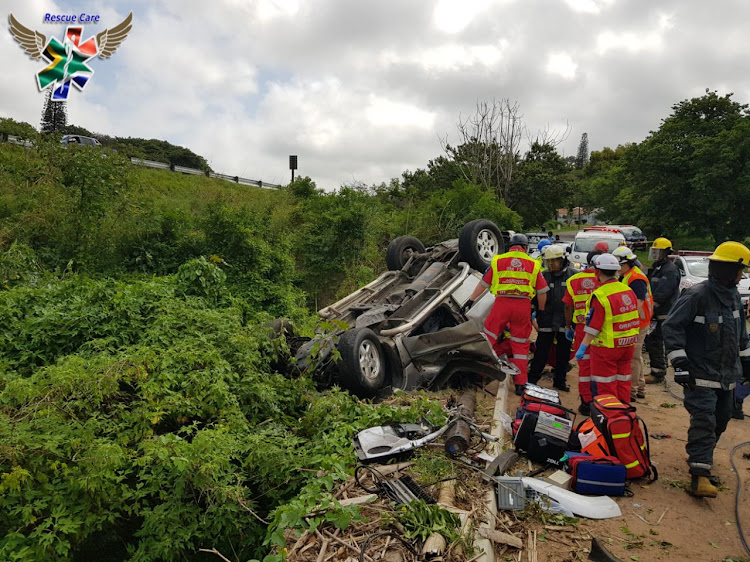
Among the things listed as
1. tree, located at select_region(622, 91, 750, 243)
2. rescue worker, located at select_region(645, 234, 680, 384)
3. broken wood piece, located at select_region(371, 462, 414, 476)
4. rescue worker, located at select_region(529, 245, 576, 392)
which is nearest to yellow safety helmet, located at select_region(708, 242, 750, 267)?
rescue worker, located at select_region(529, 245, 576, 392)

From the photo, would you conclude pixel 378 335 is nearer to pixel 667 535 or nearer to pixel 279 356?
pixel 279 356

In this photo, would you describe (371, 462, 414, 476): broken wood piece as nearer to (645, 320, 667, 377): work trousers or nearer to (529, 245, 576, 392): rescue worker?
(529, 245, 576, 392): rescue worker

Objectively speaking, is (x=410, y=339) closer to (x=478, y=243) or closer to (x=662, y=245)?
(x=478, y=243)

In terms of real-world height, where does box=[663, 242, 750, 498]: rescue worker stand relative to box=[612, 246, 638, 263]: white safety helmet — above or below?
below

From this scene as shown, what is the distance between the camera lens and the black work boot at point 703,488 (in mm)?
3629

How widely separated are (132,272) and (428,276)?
5.35 meters

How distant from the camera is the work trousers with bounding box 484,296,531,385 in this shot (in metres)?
5.64

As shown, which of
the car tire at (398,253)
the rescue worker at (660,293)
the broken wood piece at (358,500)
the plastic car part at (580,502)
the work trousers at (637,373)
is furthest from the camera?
the car tire at (398,253)

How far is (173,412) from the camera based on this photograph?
3.72 m

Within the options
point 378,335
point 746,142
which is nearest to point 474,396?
point 378,335

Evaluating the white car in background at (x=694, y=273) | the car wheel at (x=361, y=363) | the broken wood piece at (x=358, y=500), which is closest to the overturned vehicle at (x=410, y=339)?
the car wheel at (x=361, y=363)

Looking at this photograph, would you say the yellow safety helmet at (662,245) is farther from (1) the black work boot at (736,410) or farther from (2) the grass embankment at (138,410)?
(2) the grass embankment at (138,410)

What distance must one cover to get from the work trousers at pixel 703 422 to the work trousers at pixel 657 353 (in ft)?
9.72

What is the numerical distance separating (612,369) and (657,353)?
8.54 ft
